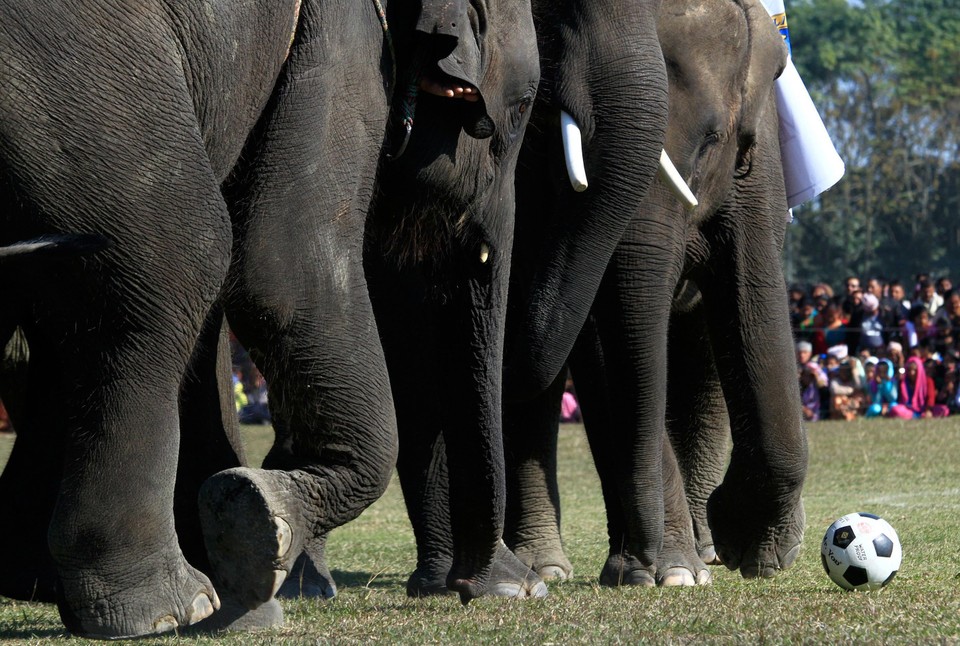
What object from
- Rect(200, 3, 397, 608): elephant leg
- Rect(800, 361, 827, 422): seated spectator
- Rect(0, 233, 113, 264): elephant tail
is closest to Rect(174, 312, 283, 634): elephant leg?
Rect(200, 3, 397, 608): elephant leg

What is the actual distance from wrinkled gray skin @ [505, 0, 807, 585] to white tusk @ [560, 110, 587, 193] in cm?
49

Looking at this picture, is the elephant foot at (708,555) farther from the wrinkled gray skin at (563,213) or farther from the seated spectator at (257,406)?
the seated spectator at (257,406)

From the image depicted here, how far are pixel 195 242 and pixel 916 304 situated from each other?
1616 centimetres

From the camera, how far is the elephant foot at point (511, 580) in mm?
5480

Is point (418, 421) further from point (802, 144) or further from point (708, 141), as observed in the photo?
point (802, 144)

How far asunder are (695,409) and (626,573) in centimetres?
213

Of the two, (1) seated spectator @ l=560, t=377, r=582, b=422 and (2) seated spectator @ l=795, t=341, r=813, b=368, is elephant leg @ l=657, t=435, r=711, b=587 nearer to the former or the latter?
(2) seated spectator @ l=795, t=341, r=813, b=368

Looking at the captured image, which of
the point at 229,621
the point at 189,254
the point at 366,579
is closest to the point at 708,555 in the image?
the point at 366,579

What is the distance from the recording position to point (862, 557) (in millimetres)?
5168

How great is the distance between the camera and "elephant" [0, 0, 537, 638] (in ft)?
11.4

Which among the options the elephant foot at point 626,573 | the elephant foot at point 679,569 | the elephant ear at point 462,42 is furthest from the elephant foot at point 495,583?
the elephant ear at point 462,42

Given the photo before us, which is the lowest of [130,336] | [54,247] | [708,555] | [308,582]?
[708,555]

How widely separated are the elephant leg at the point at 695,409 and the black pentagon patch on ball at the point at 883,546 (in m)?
2.56

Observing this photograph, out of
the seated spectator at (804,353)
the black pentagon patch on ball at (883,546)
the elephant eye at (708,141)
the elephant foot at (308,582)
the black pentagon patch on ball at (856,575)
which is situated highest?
the elephant eye at (708,141)
